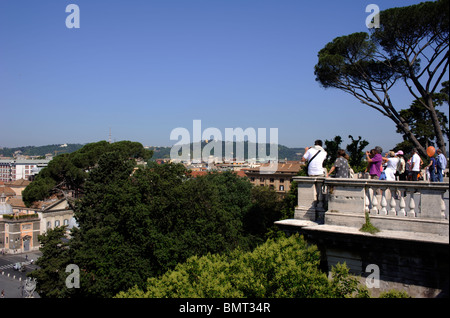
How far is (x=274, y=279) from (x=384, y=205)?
2.61 m

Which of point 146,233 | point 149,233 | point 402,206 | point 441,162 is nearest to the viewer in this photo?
point 402,206

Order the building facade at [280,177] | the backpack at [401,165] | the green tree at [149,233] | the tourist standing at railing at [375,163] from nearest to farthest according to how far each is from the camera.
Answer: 1. the tourist standing at railing at [375,163]
2. the backpack at [401,165]
3. the green tree at [149,233]
4. the building facade at [280,177]

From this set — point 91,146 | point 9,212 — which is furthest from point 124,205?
point 9,212

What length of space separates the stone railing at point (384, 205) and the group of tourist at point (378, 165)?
62cm

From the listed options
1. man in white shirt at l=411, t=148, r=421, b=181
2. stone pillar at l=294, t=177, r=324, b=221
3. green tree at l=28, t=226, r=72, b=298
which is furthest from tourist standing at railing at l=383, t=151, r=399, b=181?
green tree at l=28, t=226, r=72, b=298

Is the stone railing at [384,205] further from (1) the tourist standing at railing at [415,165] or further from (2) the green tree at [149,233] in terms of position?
(2) the green tree at [149,233]

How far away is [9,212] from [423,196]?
69.6 m

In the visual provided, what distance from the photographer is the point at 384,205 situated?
6555mm

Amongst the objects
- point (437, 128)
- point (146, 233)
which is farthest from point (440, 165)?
A: point (146, 233)

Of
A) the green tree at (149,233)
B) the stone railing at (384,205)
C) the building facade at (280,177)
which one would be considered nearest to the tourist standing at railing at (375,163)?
the stone railing at (384,205)

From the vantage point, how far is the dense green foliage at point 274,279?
661 cm

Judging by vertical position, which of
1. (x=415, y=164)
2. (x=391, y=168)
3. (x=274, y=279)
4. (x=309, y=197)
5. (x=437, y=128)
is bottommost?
(x=274, y=279)

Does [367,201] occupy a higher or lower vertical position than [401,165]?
lower

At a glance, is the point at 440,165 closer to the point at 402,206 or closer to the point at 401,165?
the point at 401,165
